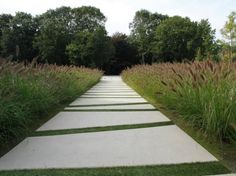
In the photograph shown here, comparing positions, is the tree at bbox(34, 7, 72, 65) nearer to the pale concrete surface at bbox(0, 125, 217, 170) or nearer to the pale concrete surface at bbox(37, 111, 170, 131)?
the pale concrete surface at bbox(37, 111, 170, 131)

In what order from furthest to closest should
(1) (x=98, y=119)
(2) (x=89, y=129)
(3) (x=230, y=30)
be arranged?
(3) (x=230, y=30) < (1) (x=98, y=119) < (2) (x=89, y=129)

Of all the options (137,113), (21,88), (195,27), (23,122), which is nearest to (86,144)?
(23,122)

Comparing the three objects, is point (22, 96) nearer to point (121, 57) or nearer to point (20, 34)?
point (20, 34)

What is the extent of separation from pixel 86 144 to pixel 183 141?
121cm

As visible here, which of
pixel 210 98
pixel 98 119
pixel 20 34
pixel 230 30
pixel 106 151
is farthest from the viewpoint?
pixel 20 34

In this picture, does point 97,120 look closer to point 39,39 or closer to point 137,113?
point 137,113

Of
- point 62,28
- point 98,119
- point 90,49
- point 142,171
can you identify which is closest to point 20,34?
point 62,28

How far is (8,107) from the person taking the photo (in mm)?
4230

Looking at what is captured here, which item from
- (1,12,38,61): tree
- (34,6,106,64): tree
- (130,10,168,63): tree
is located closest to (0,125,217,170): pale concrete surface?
(34,6,106,64): tree

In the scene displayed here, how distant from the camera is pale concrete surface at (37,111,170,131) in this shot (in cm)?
A: 559

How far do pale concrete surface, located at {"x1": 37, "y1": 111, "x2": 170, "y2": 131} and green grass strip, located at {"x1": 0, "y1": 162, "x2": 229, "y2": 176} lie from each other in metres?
2.13

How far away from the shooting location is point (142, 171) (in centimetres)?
320

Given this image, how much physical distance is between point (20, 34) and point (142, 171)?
40.9 metres

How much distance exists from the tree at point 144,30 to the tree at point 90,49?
1193cm
